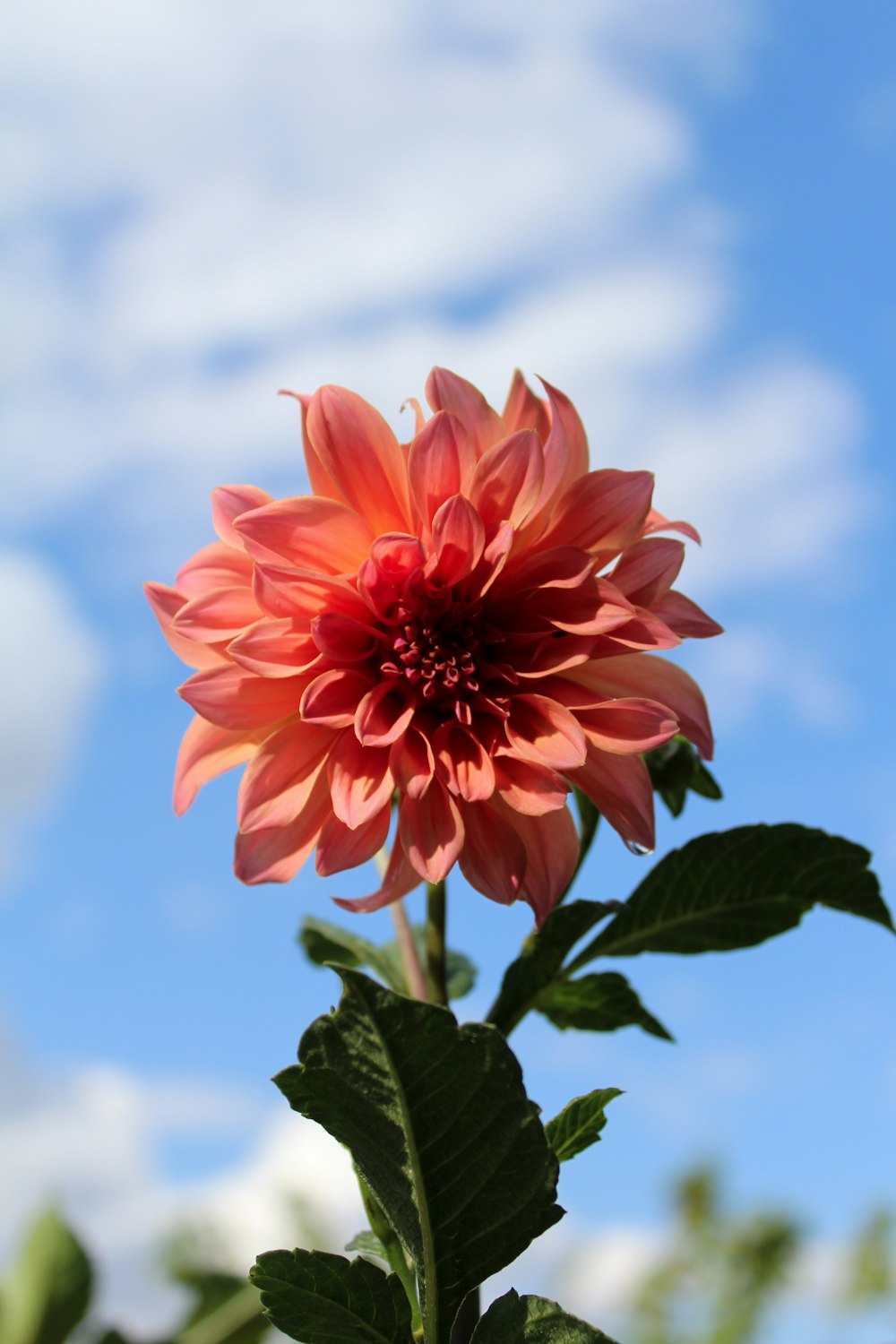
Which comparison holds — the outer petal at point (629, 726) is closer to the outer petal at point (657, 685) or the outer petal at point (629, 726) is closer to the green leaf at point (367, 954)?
the outer petal at point (657, 685)

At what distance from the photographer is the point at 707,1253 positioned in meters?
6.92

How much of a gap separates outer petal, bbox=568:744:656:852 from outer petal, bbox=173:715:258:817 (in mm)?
381

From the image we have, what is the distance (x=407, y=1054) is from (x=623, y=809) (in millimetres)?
440

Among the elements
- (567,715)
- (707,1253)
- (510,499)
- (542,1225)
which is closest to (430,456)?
(510,499)

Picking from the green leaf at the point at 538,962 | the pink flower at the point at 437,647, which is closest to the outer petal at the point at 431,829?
the pink flower at the point at 437,647

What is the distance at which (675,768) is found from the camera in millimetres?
1662

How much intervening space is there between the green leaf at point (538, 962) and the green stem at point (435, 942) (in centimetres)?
8

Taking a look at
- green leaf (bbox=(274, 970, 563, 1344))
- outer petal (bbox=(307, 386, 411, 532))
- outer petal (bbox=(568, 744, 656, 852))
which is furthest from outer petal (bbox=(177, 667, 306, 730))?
green leaf (bbox=(274, 970, 563, 1344))

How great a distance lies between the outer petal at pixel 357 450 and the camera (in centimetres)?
146

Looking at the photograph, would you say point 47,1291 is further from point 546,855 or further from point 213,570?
point 213,570

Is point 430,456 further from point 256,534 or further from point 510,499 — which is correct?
point 256,534

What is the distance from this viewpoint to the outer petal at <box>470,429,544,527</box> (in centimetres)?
141

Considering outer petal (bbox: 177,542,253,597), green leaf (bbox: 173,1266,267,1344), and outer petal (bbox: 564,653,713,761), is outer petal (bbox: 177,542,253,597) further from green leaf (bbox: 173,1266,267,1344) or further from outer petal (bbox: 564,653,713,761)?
green leaf (bbox: 173,1266,267,1344)

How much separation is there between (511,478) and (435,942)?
53 centimetres
